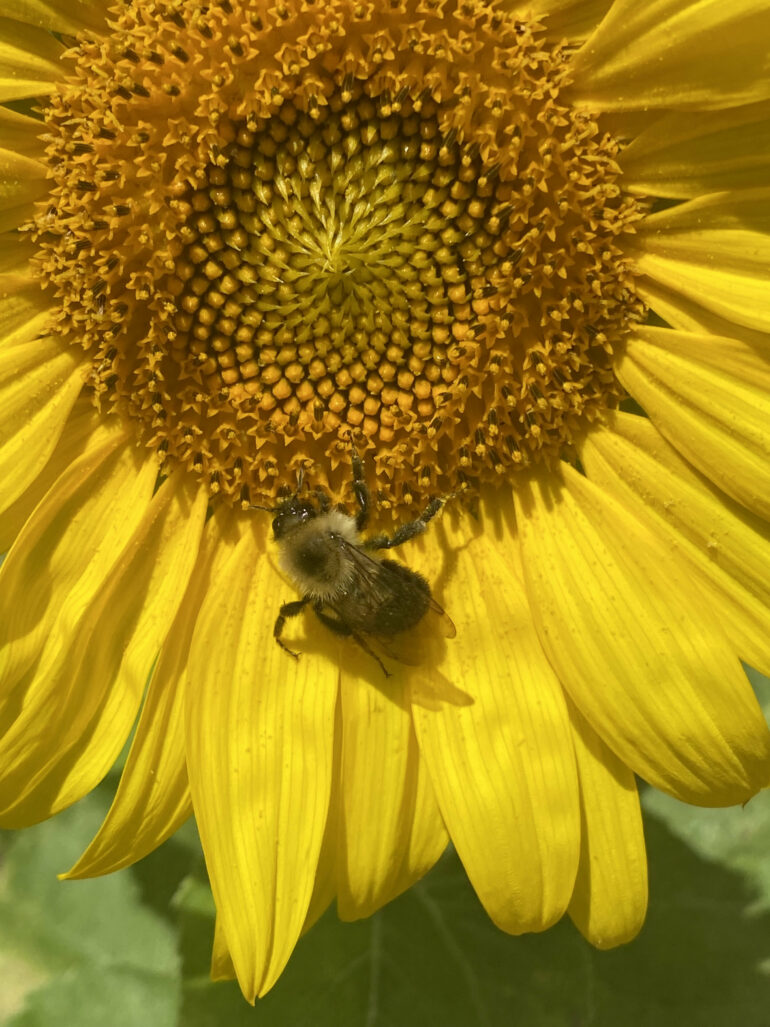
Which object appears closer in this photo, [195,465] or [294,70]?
[294,70]

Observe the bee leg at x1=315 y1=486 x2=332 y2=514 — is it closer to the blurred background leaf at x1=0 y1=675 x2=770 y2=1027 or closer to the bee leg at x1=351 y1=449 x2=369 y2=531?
the bee leg at x1=351 y1=449 x2=369 y2=531

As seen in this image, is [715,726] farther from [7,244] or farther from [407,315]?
[7,244]

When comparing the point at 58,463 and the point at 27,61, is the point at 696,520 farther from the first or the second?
the point at 27,61

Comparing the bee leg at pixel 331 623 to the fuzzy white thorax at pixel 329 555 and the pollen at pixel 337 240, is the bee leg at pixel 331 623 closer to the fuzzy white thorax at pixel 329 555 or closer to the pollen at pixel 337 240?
the fuzzy white thorax at pixel 329 555

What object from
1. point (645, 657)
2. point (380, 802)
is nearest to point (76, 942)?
point (380, 802)

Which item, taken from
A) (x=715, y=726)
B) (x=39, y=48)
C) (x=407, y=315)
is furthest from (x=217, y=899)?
(x=39, y=48)

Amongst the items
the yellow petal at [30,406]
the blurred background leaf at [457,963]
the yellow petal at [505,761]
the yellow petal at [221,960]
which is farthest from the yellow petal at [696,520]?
the yellow petal at [221,960]
